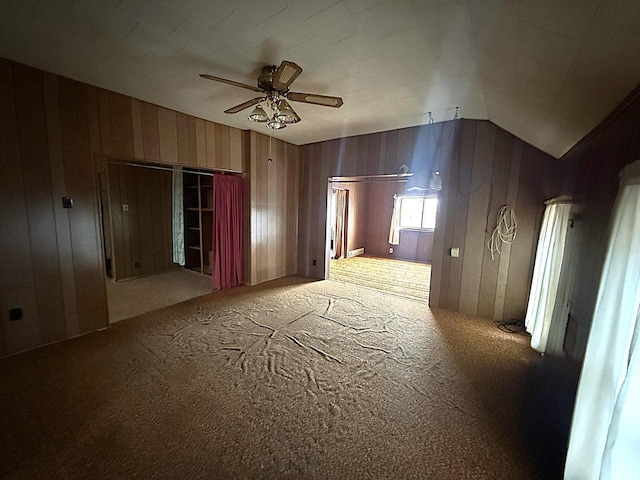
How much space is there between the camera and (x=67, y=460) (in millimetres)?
1481

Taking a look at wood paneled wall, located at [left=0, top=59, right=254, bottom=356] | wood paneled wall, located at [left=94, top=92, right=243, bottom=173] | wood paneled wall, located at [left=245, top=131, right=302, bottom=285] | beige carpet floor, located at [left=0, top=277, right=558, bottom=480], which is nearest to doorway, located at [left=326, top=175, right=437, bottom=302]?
wood paneled wall, located at [left=245, top=131, right=302, bottom=285]

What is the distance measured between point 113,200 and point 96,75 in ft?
10.2

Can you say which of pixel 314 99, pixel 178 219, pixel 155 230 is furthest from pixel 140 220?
pixel 314 99

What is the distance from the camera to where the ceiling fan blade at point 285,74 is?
190 cm

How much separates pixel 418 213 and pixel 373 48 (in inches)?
235

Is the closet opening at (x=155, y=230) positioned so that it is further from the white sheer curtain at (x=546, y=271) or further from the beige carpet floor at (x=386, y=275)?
the white sheer curtain at (x=546, y=271)

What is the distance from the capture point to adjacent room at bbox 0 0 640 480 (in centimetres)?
143

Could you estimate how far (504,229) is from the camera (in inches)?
135

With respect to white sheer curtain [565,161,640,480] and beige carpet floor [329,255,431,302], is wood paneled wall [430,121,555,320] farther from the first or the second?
white sheer curtain [565,161,640,480]

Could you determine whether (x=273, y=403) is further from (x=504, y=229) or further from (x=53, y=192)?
(x=504, y=229)

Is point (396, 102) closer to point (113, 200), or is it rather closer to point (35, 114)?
point (35, 114)

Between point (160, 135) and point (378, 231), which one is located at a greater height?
point (160, 135)

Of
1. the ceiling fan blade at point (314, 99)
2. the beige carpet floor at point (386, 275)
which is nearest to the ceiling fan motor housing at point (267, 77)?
the ceiling fan blade at point (314, 99)

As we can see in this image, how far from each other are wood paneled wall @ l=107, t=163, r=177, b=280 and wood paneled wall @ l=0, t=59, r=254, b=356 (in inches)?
96.4
